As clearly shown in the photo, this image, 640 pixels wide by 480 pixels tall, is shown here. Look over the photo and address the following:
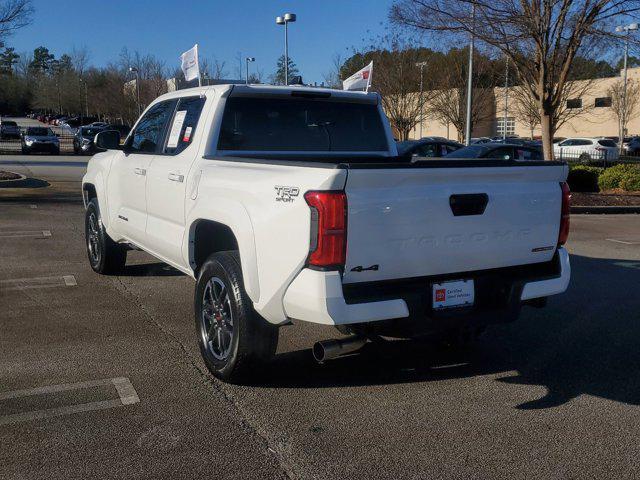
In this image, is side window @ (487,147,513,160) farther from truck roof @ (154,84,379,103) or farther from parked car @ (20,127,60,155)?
parked car @ (20,127,60,155)

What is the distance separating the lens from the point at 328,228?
3594 mm

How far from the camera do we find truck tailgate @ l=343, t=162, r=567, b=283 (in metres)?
3.68

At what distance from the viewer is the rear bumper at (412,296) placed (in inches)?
144

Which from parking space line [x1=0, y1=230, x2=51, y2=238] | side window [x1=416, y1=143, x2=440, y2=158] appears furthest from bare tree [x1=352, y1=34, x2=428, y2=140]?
parking space line [x1=0, y1=230, x2=51, y2=238]

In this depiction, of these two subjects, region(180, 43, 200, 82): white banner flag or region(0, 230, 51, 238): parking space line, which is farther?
region(0, 230, 51, 238): parking space line

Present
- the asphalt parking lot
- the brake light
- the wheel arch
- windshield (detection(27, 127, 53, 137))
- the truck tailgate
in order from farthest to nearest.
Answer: windshield (detection(27, 127, 53, 137)) → the brake light → the wheel arch → the truck tailgate → the asphalt parking lot

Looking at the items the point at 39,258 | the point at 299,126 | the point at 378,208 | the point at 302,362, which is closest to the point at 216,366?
the point at 302,362

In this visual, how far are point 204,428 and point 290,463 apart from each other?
639 mm

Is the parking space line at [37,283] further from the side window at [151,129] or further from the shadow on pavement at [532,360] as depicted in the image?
the shadow on pavement at [532,360]

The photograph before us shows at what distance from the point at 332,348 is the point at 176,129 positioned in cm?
265

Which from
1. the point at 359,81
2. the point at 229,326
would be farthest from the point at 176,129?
the point at 359,81

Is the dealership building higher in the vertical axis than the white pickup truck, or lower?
higher

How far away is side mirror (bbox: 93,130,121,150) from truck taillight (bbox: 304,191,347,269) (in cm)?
356

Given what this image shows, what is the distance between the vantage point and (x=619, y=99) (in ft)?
167
